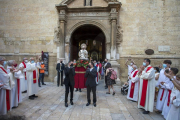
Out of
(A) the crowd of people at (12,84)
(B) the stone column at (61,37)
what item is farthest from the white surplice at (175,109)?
Answer: (B) the stone column at (61,37)

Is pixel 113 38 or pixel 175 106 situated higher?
pixel 113 38

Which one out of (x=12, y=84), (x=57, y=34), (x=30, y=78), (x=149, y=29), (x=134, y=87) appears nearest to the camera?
(x=12, y=84)

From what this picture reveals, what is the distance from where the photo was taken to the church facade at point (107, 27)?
30.0 feet

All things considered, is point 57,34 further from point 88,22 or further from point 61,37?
point 88,22

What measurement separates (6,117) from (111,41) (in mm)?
7350

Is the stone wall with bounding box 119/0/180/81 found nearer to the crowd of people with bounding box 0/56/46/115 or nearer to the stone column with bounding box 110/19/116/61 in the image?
the stone column with bounding box 110/19/116/61

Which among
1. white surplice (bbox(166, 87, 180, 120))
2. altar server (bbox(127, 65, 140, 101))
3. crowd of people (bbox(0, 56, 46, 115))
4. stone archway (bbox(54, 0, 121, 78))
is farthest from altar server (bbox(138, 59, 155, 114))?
stone archway (bbox(54, 0, 121, 78))

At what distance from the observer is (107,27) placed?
937 cm

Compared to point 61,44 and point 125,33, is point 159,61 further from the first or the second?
point 61,44

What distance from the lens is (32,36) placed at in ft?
32.6

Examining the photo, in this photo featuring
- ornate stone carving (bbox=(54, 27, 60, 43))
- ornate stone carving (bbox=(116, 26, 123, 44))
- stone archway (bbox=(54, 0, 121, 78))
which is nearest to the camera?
stone archway (bbox=(54, 0, 121, 78))

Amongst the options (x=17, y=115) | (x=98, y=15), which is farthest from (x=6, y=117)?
(x=98, y=15)

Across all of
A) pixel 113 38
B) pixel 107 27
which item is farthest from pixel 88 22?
pixel 113 38

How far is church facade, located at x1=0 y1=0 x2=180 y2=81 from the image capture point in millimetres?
9133
